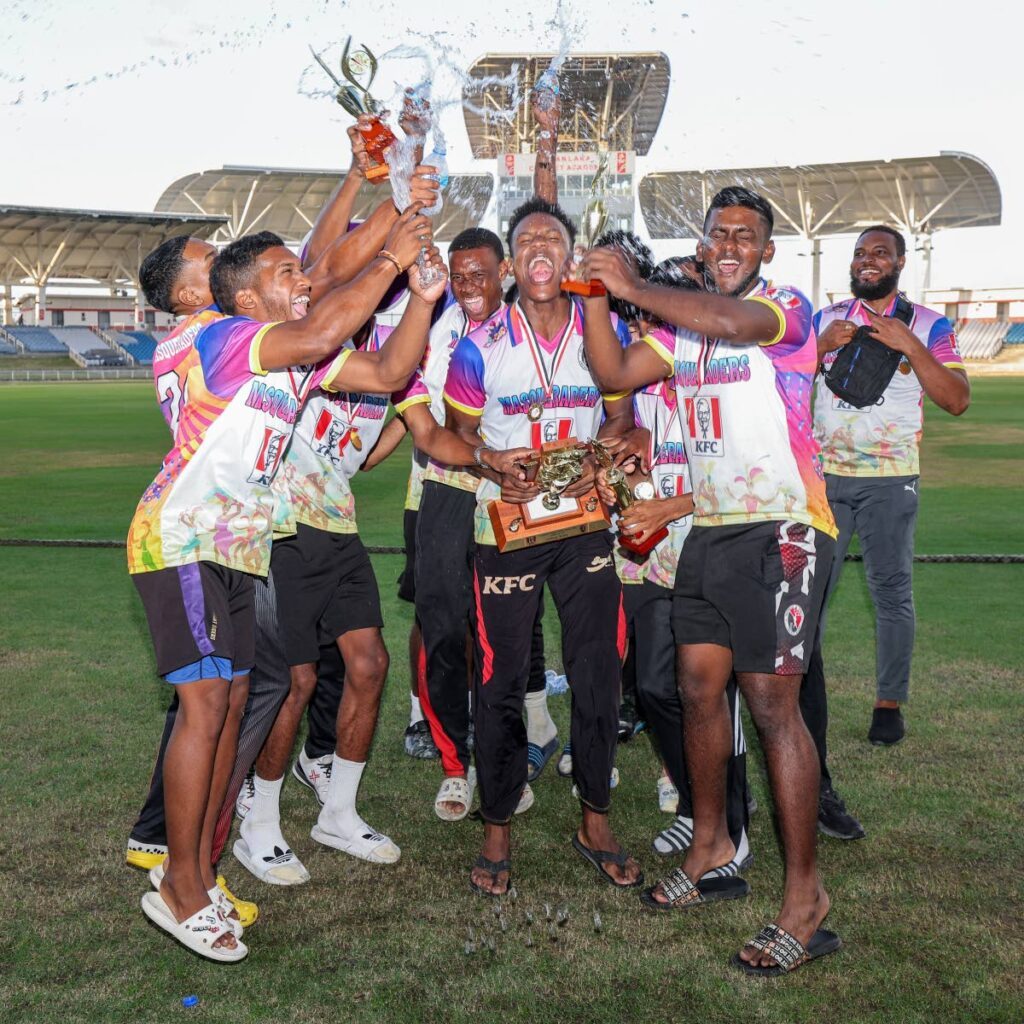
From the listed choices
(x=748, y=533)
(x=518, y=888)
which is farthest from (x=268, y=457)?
(x=518, y=888)

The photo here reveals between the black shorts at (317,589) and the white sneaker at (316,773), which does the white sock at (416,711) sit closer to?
the white sneaker at (316,773)

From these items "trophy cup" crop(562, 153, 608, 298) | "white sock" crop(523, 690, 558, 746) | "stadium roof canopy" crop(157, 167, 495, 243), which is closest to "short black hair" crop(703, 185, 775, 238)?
"trophy cup" crop(562, 153, 608, 298)

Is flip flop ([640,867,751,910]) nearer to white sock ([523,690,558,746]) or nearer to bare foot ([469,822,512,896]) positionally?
bare foot ([469,822,512,896])

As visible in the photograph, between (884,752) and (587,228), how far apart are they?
307 cm

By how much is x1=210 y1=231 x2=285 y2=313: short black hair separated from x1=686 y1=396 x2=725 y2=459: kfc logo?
157cm

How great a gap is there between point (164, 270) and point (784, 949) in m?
3.20

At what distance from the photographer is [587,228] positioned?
4148 millimetres

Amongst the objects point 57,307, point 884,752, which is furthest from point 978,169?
point 884,752

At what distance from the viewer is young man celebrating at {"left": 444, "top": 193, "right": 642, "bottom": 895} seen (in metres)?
4.48

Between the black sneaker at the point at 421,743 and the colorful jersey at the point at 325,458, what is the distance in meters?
1.48

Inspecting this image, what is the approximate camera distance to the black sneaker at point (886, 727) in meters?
5.79

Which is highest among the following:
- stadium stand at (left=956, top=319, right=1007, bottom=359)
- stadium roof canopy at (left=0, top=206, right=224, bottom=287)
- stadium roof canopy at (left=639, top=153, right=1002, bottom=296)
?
stadium roof canopy at (left=639, top=153, right=1002, bottom=296)

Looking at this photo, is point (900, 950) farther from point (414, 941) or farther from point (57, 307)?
point (57, 307)

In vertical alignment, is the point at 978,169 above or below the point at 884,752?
above
